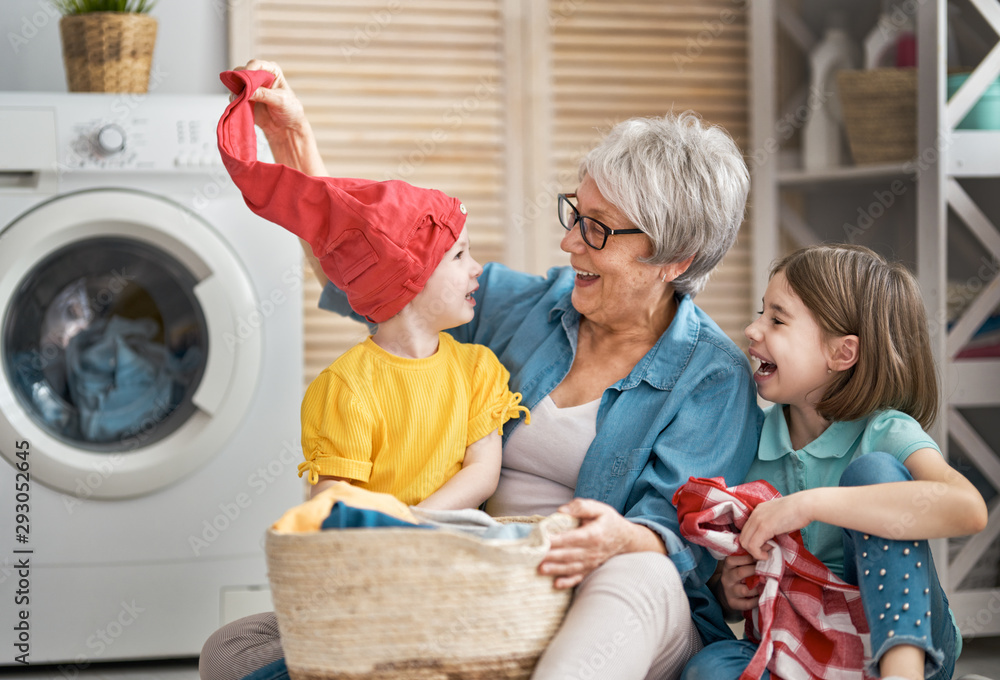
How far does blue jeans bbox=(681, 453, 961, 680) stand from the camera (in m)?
1.08

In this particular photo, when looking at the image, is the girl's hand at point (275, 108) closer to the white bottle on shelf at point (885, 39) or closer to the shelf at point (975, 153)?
the shelf at point (975, 153)

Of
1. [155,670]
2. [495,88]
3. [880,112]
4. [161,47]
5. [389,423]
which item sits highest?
[161,47]

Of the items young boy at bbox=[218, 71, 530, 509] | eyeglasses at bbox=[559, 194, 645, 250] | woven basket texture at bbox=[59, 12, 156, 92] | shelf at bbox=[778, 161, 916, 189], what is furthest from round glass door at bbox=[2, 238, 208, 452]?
shelf at bbox=[778, 161, 916, 189]

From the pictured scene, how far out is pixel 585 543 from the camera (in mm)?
1119

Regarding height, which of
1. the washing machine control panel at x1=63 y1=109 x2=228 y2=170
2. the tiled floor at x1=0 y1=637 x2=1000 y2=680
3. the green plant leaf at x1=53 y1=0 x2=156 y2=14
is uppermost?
the green plant leaf at x1=53 y1=0 x2=156 y2=14

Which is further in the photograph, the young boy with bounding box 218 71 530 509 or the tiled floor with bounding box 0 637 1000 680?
the tiled floor with bounding box 0 637 1000 680

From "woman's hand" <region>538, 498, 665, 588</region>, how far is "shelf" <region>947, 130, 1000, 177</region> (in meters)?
1.19

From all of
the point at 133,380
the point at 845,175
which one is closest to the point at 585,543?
the point at 133,380

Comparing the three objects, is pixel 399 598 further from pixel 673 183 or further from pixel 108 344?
pixel 108 344

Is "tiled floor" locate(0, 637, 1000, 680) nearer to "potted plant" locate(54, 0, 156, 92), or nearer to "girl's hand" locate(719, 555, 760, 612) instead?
"girl's hand" locate(719, 555, 760, 612)

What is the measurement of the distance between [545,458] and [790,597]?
0.40m

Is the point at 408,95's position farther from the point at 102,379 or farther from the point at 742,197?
the point at 742,197

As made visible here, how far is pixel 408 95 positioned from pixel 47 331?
112cm

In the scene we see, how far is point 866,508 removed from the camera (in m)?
1.11
